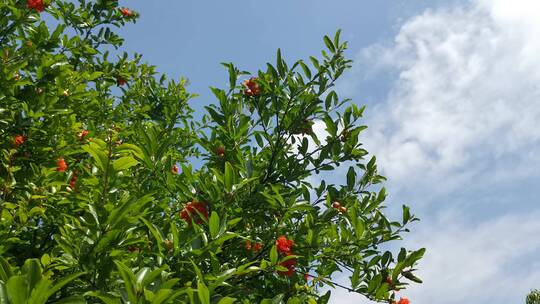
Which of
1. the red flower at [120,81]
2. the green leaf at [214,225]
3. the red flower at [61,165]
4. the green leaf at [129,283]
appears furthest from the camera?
the red flower at [120,81]

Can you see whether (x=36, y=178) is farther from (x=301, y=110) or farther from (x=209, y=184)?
(x=301, y=110)

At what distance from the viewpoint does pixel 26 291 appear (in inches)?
48.6

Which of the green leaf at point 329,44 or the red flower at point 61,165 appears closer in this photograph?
the red flower at point 61,165

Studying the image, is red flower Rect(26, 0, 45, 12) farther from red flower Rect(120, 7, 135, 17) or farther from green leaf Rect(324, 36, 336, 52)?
green leaf Rect(324, 36, 336, 52)

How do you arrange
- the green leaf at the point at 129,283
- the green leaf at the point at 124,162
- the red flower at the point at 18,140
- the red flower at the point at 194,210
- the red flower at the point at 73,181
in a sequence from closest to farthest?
the green leaf at the point at 129,283
the green leaf at the point at 124,162
the red flower at the point at 194,210
the red flower at the point at 73,181
the red flower at the point at 18,140

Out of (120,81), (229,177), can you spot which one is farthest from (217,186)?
(120,81)

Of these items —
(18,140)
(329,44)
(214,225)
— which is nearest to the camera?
(214,225)

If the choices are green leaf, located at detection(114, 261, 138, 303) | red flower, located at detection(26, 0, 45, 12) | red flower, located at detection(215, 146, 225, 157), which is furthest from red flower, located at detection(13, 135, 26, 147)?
green leaf, located at detection(114, 261, 138, 303)

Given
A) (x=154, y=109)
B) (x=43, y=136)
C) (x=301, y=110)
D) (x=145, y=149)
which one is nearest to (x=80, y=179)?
(x=145, y=149)

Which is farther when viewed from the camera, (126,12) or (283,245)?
(126,12)

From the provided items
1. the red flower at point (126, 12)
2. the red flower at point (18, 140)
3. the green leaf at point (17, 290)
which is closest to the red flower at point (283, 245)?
the green leaf at point (17, 290)

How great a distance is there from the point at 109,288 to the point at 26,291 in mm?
1022

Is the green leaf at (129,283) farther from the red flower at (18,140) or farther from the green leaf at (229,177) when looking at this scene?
the red flower at (18,140)

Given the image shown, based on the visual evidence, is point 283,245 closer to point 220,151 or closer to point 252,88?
point 220,151
